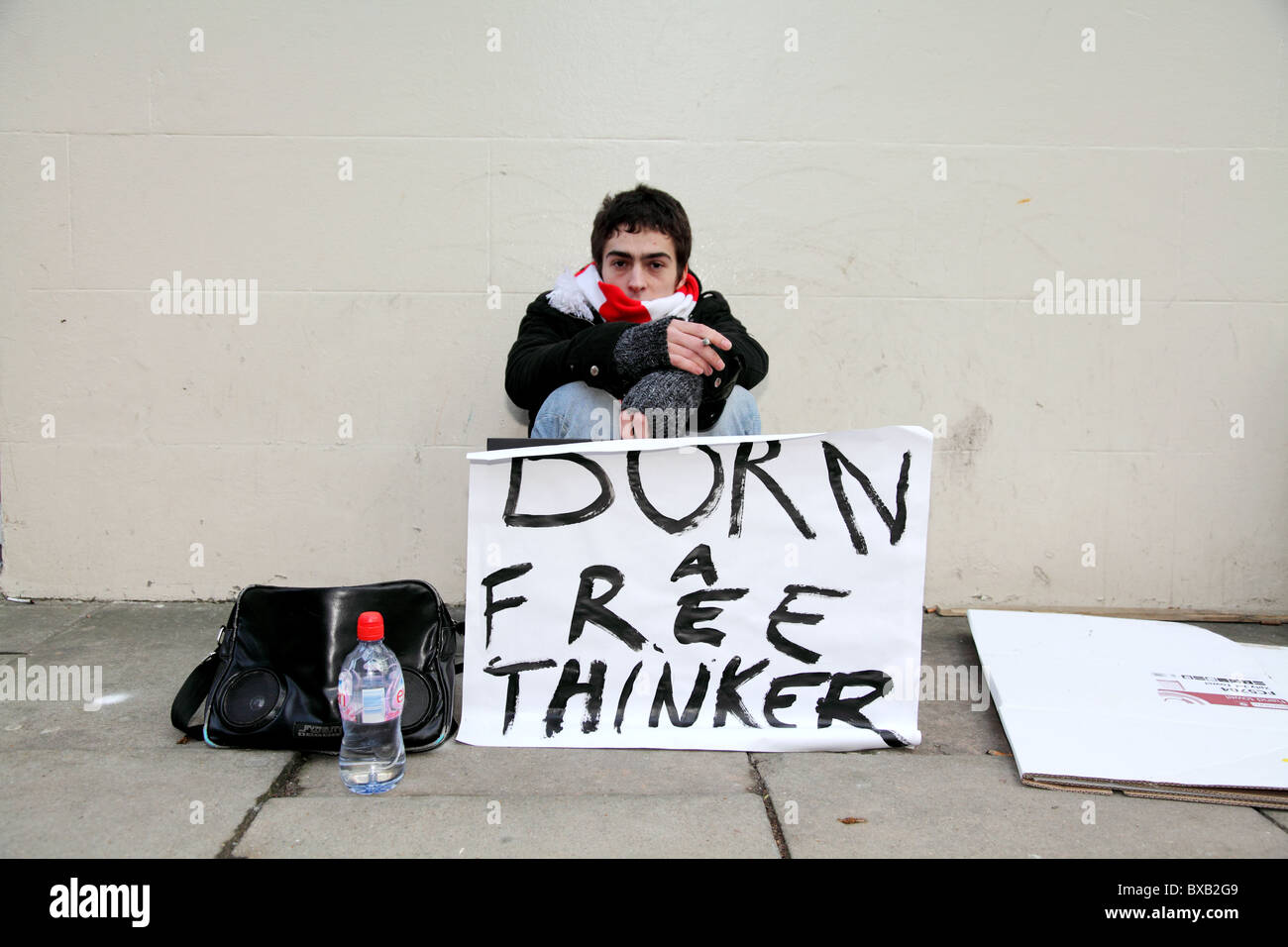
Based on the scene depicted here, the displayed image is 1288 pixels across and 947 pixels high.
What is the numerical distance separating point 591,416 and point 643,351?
0.25 meters

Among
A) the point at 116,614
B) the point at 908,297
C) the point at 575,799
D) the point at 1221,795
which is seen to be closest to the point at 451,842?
the point at 575,799

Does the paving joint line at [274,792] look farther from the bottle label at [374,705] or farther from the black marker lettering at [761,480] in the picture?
the black marker lettering at [761,480]

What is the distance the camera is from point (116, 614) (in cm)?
311

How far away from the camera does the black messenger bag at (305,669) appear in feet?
6.64

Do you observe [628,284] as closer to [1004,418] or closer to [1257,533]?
[1004,418]

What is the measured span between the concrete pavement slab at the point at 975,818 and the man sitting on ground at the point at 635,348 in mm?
921

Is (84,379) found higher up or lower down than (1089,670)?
higher up

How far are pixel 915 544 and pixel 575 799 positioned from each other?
97 centimetres

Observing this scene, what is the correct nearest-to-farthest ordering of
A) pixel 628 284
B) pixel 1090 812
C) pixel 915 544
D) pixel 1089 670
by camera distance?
pixel 1090 812 → pixel 915 544 → pixel 1089 670 → pixel 628 284

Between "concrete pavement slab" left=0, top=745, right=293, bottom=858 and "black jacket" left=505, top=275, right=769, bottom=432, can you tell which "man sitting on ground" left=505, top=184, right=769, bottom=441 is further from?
"concrete pavement slab" left=0, top=745, right=293, bottom=858

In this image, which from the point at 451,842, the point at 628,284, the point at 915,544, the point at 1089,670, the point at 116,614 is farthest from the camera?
the point at 116,614

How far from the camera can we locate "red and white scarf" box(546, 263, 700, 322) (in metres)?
2.54

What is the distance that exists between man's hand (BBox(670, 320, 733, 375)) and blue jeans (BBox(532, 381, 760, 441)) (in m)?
0.21

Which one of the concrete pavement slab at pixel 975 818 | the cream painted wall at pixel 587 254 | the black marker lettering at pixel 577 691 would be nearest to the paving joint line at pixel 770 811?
the concrete pavement slab at pixel 975 818
